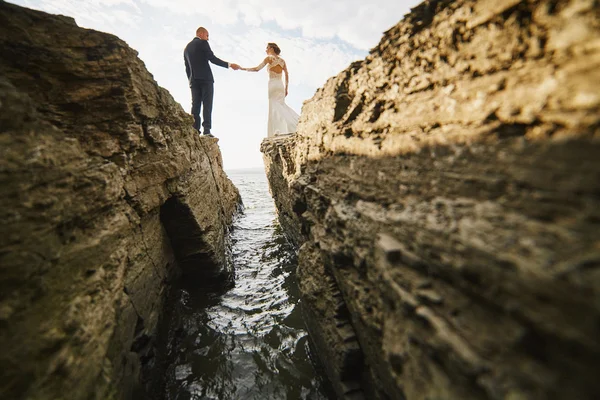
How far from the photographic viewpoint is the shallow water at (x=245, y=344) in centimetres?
274

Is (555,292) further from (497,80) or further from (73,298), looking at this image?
(73,298)

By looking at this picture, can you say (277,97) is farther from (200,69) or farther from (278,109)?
(200,69)

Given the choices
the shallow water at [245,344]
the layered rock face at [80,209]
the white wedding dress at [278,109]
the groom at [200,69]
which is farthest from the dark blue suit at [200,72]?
the shallow water at [245,344]

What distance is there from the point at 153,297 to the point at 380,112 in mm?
3360

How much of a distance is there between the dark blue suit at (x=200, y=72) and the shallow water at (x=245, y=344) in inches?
200

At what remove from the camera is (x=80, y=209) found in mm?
2098

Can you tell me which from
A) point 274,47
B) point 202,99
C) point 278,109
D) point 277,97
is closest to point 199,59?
point 202,99

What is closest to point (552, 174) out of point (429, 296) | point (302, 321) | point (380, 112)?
point (429, 296)

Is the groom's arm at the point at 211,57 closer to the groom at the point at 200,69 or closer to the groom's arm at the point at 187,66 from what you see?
the groom at the point at 200,69

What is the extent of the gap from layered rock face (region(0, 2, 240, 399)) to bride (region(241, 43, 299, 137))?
17.7 ft

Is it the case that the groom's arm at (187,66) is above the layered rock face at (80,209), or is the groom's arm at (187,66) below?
above

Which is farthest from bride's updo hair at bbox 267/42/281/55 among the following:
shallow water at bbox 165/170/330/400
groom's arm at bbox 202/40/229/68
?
shallow water at bbox 165/170/330/400

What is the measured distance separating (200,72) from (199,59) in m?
0.35

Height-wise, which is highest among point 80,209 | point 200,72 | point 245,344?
point 200,72
